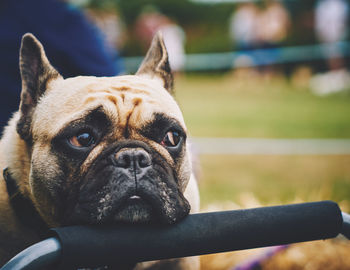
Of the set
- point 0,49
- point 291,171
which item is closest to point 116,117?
point 0,49

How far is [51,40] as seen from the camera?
8.71 feet

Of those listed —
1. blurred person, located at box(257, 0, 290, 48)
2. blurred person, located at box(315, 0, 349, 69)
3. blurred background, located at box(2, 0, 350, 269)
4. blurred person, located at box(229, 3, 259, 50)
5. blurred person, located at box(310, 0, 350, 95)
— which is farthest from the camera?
blurred person, located at box(229, 3, 259, 50)

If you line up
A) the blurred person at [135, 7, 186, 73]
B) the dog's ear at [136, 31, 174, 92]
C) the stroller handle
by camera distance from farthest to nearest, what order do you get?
the blurred person at [135, 7, 186, 73] < the dog's ear at [136, 31, 174, 92] < the stroller handle

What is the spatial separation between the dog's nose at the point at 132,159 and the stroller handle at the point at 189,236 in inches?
11.1

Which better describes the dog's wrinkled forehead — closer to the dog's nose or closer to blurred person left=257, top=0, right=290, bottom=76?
the dog's nose

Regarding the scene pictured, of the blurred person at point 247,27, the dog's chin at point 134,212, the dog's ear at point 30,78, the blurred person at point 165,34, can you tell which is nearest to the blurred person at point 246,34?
the blurred person at point 247,27

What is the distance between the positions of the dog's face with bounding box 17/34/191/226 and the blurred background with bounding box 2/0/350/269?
1223mm

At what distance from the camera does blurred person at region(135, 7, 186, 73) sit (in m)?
16.8

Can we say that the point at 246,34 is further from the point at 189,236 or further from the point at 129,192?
the point at 189,236

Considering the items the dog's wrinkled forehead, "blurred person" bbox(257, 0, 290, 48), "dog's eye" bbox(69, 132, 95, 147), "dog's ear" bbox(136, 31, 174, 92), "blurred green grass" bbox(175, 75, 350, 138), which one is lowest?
"blurred green grass" bbox(175, 75, 350, 138)

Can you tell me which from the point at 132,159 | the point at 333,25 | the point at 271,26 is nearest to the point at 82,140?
the point at 132,159

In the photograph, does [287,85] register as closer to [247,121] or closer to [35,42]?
[247,121]

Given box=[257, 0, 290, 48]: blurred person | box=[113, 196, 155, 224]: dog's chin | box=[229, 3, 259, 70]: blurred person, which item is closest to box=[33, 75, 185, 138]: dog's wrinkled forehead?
box=[113, 196, 155, 224]: dog's chin

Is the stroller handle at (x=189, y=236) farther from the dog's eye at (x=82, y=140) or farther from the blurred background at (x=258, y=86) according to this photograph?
the blurred background at (x=258, y=86)
